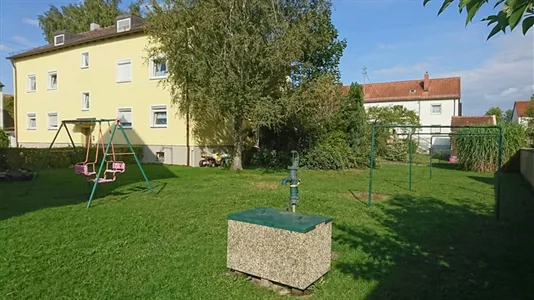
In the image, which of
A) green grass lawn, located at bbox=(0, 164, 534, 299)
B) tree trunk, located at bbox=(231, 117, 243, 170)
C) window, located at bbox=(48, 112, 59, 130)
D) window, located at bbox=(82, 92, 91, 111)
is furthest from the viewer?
window, located at bbox=(48, 112, 59, 130)

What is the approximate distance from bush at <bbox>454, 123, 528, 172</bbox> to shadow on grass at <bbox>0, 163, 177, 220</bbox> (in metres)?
15.3

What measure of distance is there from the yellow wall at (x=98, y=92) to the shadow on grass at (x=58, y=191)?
733 centimetres

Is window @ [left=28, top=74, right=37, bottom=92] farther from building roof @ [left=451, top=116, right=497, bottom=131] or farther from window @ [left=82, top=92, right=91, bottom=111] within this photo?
building roof @ [left=451, top=116, right=497, bottom=131]

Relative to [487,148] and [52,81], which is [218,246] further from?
[52,81]

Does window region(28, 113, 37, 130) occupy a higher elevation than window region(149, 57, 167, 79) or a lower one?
lower

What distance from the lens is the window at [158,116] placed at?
20.2 meters

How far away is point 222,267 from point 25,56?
29.6 meters

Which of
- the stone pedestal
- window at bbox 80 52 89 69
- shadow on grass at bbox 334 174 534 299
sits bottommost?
shadow on grass at bbox 334 174 534 299

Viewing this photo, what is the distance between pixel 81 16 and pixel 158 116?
22.9 meters

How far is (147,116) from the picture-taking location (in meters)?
20.6

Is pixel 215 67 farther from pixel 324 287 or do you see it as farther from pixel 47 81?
pixel 47 81

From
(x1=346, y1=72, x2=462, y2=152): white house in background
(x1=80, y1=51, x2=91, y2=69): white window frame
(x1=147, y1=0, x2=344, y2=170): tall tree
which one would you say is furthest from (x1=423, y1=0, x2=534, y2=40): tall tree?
(x1=346, y1=72, x2=462, y2=152): white house in background

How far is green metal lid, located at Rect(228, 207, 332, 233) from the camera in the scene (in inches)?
147

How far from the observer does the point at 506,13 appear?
156 cm
